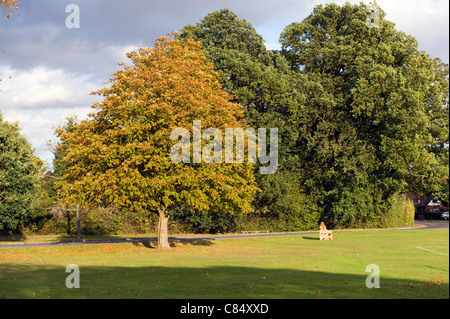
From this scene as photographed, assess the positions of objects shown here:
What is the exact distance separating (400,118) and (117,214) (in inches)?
1258

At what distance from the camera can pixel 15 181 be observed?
50812mm

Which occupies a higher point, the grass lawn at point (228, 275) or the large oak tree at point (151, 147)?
the large oak tree at point (151, 147)

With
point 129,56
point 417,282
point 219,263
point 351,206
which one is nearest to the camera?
point 417,282

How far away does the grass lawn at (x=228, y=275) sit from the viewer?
17281 mm

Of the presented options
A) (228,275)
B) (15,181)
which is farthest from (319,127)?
(228,275)

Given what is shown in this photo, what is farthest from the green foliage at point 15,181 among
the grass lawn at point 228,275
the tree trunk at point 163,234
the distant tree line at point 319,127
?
the tree trunk at point 163,234

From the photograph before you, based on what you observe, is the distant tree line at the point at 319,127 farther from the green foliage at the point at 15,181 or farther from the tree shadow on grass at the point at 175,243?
the tree shadow on grass at the point at 175,243

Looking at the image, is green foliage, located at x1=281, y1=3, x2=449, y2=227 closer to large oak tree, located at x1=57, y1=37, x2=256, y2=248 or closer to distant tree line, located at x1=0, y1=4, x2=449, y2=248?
distant tree line, located at x1=0, y1=4, x2=449, y2=248

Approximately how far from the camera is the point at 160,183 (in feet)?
115

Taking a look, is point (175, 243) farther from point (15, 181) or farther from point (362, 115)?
point (362, 115)

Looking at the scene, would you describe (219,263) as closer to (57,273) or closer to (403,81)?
(57,273)

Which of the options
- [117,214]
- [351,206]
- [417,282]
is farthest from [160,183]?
[351,206]

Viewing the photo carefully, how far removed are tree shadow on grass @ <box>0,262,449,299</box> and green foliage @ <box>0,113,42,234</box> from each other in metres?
27.2

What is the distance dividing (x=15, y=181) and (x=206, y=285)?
36827 mm
